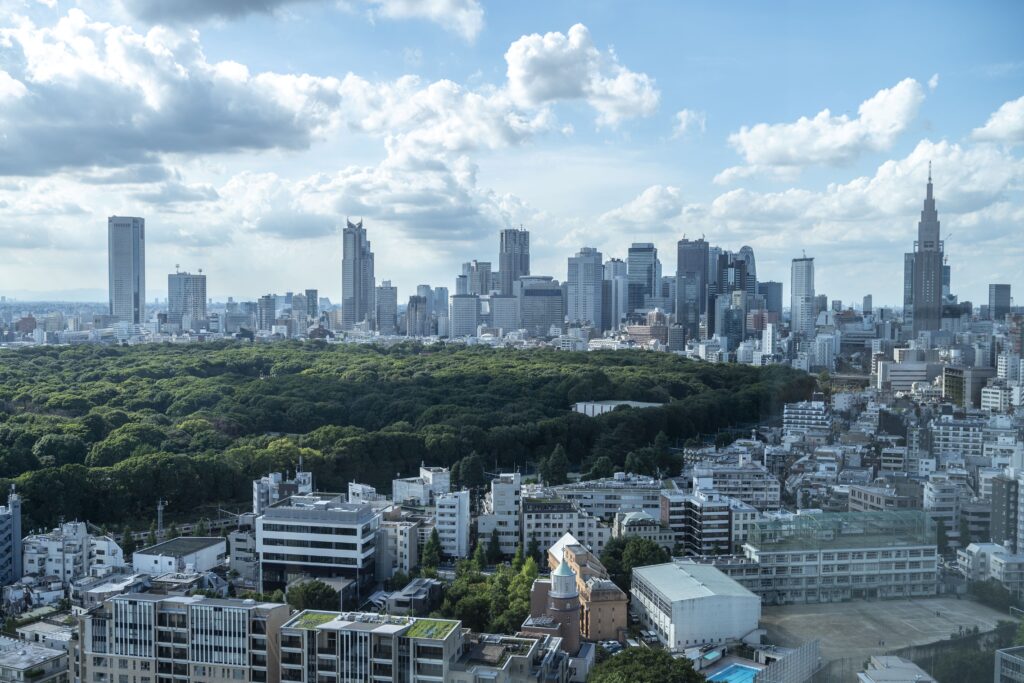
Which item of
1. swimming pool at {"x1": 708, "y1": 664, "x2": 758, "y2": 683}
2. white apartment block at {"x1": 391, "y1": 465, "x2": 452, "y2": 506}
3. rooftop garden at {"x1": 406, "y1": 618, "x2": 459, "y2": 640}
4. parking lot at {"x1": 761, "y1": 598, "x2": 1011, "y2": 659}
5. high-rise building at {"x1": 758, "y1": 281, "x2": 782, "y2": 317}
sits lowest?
swimming pool at {"x1": 708, "y1": 664, "x2": 758, "y2": 683}

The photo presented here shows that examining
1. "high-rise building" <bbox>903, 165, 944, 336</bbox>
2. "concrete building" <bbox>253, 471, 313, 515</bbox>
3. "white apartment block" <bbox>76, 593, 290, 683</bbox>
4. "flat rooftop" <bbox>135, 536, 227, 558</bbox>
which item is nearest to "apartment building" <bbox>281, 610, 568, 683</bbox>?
"white apartment block" <bbox>76, 593, 290, 683</bbox>

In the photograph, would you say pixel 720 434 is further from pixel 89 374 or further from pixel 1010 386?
pixel 89 374

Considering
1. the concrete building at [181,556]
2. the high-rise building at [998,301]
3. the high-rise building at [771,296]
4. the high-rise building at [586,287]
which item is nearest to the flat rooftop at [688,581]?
the high-rise building at [998,301]

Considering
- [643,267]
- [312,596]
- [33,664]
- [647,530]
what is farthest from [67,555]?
[643,267]

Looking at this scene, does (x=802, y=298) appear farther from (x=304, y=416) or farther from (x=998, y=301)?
(x=304, y=416)

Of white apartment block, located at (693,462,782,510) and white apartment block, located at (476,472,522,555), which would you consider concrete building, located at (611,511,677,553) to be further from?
white apartment block, located at (693,462,782,510)

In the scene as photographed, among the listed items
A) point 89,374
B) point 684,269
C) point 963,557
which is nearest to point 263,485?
point 963,557

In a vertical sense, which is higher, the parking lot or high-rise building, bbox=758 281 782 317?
high-rise building, bbox=758 281 782 317
